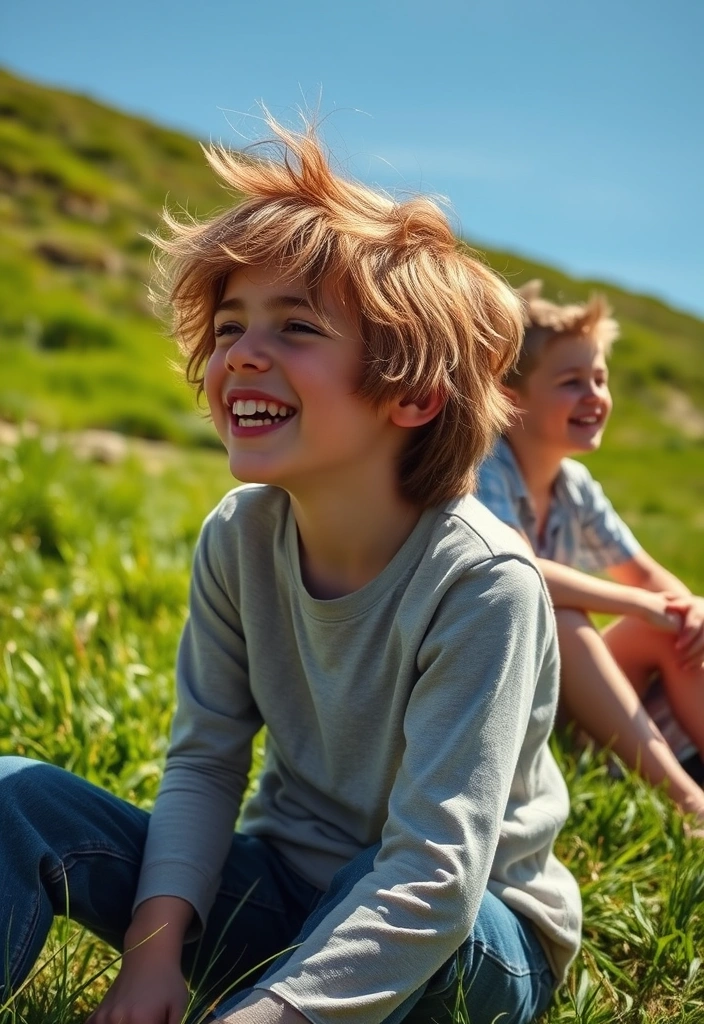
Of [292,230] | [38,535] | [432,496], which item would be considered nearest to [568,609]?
[432,496]

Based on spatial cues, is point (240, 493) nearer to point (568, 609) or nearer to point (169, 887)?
point (169, 887)

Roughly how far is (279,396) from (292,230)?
0.78 feet

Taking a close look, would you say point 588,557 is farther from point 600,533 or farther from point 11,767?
point 11,767

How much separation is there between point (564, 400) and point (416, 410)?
935mm

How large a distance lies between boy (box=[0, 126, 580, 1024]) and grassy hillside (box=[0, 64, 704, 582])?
0.40 meters

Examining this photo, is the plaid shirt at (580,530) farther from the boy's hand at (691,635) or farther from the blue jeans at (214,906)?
the blue jeans at (214,906)

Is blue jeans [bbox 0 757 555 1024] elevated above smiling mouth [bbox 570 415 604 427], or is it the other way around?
smiling mouth [bbox 570 415 604 427]

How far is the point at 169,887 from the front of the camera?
1602mm

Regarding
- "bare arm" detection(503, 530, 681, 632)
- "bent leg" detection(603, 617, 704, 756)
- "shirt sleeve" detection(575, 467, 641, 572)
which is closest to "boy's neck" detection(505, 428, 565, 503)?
"shirt sleeve" detection(575, 467, 641, 572)

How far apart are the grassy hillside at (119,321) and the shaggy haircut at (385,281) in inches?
9.9

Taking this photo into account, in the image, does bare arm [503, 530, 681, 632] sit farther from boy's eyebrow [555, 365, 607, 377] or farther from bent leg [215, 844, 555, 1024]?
bent leg [215, 844, 555, 1024]

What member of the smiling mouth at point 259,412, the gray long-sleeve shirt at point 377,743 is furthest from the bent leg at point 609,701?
the smiling mouth at point 259,412

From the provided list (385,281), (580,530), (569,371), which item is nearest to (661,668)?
(580,530)

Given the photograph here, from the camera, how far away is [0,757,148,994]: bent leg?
4.81 feet
